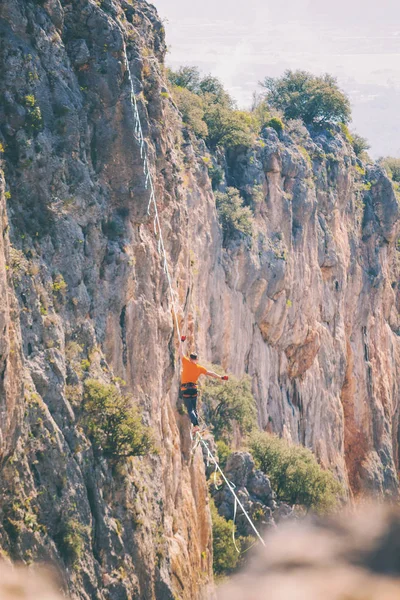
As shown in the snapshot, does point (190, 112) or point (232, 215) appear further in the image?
point (190, 112)

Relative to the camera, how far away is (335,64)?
539 ft

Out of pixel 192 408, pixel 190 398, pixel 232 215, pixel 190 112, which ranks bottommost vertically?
pixel 192 408

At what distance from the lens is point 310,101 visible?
61500 mm

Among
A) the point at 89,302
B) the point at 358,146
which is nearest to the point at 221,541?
the point at 89,302

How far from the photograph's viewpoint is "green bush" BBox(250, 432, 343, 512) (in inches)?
1412

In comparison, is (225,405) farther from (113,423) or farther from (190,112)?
(113,423)

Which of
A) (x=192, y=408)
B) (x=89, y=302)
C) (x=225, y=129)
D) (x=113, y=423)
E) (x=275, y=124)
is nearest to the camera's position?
(x=113, y=423)

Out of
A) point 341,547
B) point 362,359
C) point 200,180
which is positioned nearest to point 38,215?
point 341,547

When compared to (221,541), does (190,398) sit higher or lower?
higher

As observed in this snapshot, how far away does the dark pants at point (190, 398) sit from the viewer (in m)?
24.5

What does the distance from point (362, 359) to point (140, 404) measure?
3986 cm

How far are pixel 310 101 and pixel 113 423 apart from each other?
1881 inches

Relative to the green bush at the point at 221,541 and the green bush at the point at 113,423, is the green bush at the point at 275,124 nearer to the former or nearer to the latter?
the green bush at the point at 221,541

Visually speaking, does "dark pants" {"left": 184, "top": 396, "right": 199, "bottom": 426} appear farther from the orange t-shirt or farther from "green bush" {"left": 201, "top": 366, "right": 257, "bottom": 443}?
"green bush" {"left": 201, "top": 366, "right": 257, "bottom": 443}
